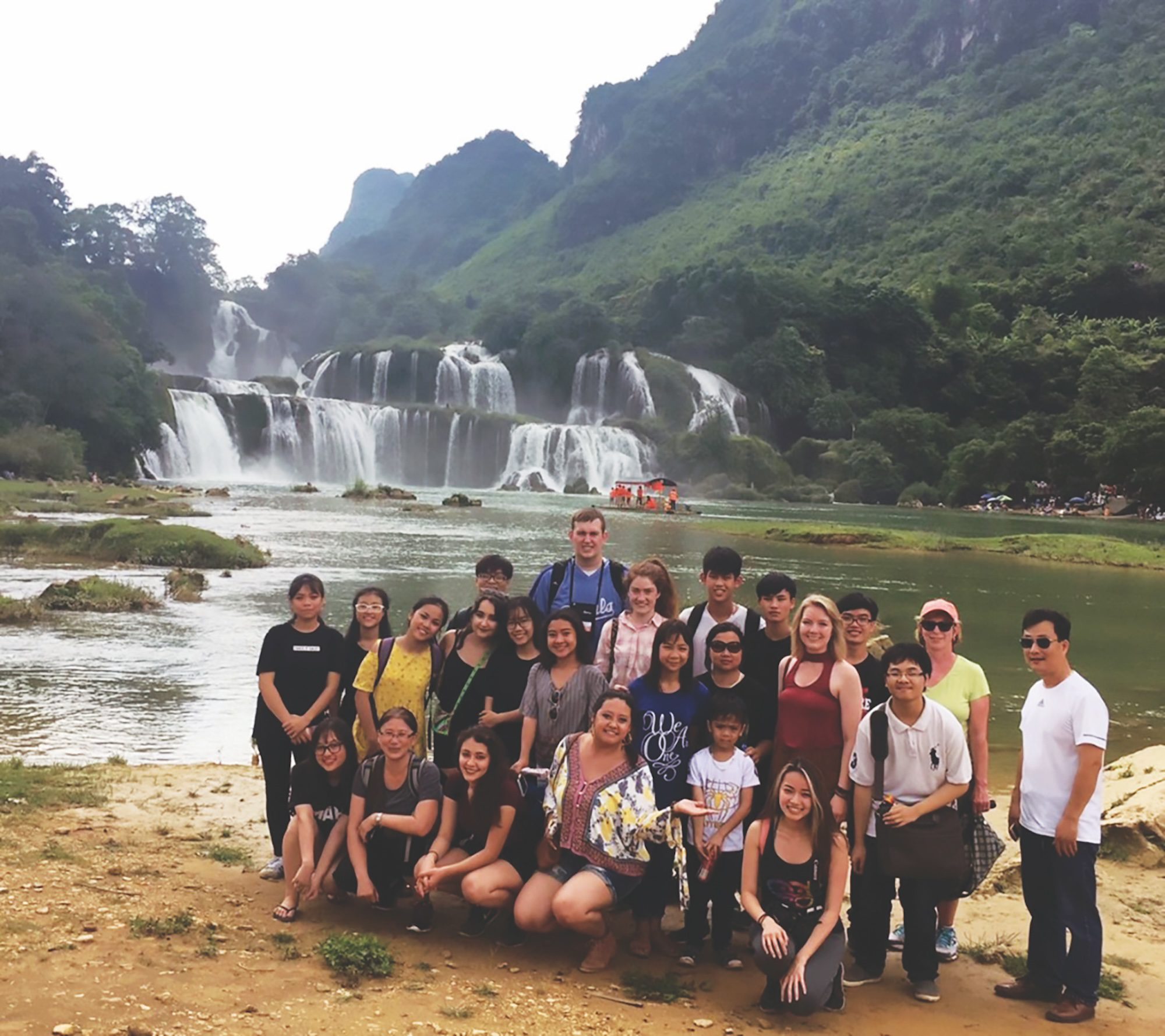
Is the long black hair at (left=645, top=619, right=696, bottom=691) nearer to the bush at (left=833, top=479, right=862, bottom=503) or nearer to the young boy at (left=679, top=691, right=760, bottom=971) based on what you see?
the young boy at (left=679, top=691, right=760, bottom=971)

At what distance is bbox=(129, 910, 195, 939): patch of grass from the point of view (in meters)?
3.73

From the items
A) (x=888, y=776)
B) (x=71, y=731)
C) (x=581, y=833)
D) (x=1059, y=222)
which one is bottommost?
(x=71, y=731)

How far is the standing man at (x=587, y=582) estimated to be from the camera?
16.1ft

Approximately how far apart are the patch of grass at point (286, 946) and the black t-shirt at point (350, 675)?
105cm

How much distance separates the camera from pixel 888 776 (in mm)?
3797

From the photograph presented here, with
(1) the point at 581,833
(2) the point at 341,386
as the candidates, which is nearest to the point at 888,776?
(1) the point at 581,833

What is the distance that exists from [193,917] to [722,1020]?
2.06 metres

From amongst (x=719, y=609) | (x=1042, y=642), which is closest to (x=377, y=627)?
(x=719, y=609)

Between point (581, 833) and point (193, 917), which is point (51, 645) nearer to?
point (193, 917)

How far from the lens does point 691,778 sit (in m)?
4.03

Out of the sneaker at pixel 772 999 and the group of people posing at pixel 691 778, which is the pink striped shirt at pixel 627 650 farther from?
the sneaker at pixel 772 999

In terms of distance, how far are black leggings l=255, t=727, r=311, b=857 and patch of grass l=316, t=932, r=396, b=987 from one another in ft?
3.24

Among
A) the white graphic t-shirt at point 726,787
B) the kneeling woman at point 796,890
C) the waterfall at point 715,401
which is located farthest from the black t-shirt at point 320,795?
the waterfall at point 715,401

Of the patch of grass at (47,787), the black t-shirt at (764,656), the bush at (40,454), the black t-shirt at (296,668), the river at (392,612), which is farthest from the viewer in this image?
the bush at (40,454)
